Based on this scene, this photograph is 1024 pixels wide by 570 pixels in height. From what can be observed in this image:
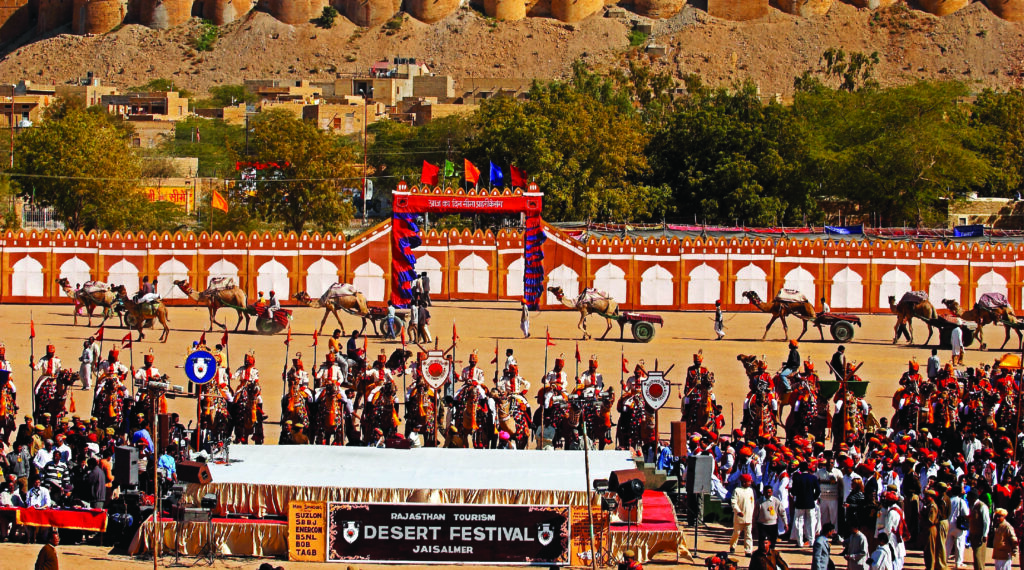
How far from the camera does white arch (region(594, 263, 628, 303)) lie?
1709 inches

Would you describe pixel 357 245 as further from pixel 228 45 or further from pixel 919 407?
pixel 228 45

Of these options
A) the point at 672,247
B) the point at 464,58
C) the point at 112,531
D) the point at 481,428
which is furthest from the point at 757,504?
the point at 464,58

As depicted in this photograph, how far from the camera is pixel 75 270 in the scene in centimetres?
4284

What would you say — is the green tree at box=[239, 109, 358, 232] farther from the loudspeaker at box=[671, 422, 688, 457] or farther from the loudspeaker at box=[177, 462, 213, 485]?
the loudspeaker at box=[177, 462, 213, 485]

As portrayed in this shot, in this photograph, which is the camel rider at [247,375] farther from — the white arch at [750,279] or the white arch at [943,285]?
the white arch at [943,285]

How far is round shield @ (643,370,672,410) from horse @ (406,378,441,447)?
10.6 ft

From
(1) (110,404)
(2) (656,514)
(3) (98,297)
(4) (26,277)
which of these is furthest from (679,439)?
(4) (26,277)

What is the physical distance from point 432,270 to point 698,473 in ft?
84.3

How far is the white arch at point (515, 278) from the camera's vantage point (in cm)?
4416

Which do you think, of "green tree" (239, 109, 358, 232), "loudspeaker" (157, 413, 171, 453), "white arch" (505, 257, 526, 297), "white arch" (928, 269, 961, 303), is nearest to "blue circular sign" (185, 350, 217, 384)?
"loudspeaker" (157, 413, 171, 453)

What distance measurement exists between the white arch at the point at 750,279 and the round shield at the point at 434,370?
21392 millimetres

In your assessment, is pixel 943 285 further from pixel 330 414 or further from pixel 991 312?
pixel 330 414

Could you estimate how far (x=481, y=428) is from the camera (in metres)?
22.6

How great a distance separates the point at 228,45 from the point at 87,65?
14236mm
